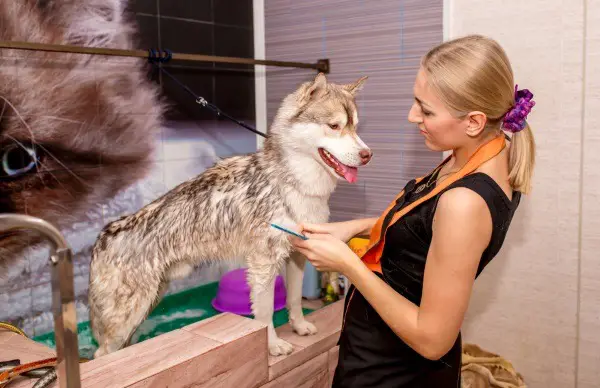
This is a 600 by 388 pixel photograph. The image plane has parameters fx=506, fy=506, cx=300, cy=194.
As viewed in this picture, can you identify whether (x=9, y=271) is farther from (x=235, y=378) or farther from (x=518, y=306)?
(x=518, y=306)

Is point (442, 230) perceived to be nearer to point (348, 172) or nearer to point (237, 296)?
point (348, 172)

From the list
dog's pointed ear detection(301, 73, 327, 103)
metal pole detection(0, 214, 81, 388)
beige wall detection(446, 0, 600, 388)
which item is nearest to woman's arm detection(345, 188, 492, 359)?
metal pole detection(0, 214, 81, 388)

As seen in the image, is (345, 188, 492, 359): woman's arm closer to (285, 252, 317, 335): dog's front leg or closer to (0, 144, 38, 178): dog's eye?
(285, 252, 317, 335): dog's front leg

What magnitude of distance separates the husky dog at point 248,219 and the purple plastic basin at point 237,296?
0.53 metres

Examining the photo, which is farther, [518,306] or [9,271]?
[518,306]

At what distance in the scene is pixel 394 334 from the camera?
129 centimetres

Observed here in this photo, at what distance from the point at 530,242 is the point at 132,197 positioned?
194 cm

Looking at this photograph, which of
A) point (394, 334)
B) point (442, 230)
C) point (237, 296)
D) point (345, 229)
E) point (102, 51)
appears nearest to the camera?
point (442, 230)

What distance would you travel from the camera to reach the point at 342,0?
278 centimetres

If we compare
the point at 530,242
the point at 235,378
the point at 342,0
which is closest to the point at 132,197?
Result: the point at 235,378

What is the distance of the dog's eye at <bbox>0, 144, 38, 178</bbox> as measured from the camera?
83.2 inches

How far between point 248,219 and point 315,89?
0.54 meters

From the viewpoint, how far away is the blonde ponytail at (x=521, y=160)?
1159mm

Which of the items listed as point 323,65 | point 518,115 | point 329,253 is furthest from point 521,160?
point 323,65
